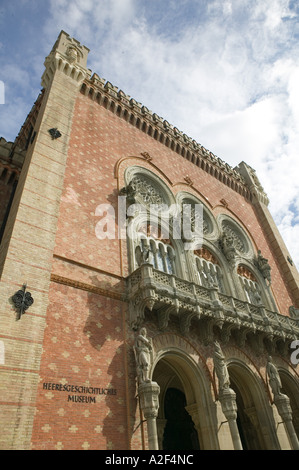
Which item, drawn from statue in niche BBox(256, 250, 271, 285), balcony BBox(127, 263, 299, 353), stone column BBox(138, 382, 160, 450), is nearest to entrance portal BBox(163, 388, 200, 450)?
balcony BBox(127, 263, 299, 353)

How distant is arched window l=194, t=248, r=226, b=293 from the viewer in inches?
649

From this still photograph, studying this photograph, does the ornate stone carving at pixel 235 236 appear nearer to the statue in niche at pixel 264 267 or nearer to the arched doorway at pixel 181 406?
the statue in niche at pixel 264 267

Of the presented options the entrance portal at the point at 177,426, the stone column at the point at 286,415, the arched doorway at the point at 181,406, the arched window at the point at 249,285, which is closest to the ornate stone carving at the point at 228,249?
the arched window at the point at 249,285

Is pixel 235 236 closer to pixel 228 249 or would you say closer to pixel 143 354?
pixel 228 249

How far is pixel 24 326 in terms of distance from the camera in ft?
28.8

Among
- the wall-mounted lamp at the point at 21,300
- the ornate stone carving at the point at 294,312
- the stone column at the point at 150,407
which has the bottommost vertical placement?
the stone column at the point at 150,407

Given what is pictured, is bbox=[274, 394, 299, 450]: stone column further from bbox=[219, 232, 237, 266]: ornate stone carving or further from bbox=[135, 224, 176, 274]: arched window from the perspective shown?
bbox=[219, 232, 237, 266]: ornate stone carving

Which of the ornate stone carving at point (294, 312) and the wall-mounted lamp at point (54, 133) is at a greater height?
the wall-mounted lamp at point (54, 133)

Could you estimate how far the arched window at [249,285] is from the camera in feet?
61.1

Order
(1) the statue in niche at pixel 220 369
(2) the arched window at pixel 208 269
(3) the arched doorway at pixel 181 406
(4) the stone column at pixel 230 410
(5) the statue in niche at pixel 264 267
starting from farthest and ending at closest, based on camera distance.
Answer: (5) the statue in niche at pixel 264 267 < (2) the arched window at pixel 208 269 < (1) the statue in niche at pixel 220 369 < (3) the arched doorway at pixel 181 406 < (4) the stone column at pixel 230 410

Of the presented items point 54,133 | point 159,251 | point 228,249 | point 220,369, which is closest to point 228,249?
point 228,249

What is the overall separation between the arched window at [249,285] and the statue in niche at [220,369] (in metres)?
6.22

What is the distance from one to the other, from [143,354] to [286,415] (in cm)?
731

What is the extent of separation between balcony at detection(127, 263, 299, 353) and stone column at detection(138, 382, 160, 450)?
2142 mm
